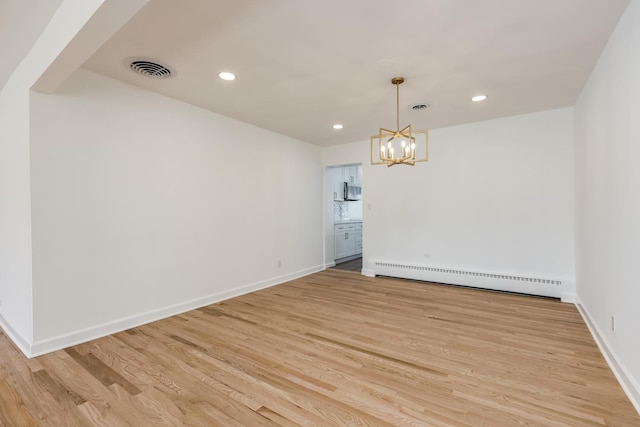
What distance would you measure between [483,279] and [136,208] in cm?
462

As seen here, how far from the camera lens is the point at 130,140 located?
9.93 feet

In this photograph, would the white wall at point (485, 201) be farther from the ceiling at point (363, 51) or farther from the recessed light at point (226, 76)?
the recessed light at point (226, 76)

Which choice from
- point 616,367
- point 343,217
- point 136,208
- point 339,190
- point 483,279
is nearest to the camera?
point 616,367

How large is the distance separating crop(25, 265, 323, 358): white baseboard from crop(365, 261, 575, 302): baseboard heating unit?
7.56 feet

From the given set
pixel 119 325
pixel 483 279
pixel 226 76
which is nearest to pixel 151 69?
pixel 226 76

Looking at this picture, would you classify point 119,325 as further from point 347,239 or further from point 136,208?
point 347,239

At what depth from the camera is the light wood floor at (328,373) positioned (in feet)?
5.66

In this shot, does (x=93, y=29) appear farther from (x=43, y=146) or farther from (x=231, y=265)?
(x=231, y=265)

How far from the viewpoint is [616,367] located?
6.88 ft

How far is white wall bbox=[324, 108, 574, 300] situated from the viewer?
394 cm

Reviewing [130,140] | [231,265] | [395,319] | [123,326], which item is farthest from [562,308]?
[130,140]

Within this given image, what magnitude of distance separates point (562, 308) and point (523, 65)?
110 inches

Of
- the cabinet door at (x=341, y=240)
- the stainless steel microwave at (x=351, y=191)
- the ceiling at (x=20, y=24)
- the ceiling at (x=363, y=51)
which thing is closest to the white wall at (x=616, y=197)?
the ceiling at (x=363, y=51)

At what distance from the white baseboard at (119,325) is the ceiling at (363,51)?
7.78 ft
